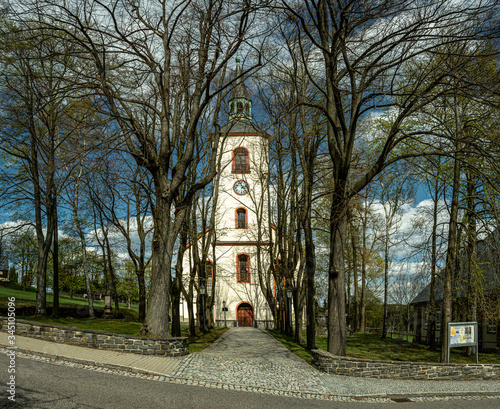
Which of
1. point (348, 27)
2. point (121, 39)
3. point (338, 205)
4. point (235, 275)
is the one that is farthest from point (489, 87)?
point (235, 275)

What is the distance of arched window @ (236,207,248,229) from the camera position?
39.8 meters

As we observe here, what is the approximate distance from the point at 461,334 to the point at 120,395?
10.1m

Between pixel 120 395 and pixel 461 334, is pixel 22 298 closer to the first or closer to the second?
pixel 120 395

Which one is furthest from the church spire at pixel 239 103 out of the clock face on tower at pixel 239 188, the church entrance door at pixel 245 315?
the church entrance door at pixel 245 315

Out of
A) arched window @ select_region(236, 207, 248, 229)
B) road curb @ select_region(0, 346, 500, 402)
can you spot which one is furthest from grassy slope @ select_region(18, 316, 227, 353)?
arched window @ select_region(236, 207, 248, 229)

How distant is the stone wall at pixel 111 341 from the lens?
36.0ft

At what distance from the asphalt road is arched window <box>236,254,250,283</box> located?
3066cm

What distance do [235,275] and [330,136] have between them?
28.4 metres

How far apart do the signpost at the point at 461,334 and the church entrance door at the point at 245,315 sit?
27387 mm

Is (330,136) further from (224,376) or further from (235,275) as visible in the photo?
(235,275)

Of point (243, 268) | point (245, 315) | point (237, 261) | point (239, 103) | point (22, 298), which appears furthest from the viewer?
point (243, 268)

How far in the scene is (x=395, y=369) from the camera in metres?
10.5

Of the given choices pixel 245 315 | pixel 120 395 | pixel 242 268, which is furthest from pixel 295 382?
pixel 242 268

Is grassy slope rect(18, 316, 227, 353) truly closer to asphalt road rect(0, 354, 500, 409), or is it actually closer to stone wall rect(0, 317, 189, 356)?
stone wall rect(0, 317, 189, 356)
